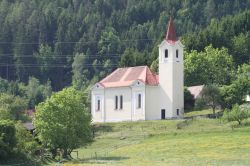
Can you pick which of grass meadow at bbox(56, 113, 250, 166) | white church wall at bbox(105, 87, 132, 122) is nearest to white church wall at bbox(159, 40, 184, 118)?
white church wall at bbox(105, 87, 132, 122)

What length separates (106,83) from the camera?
117 metres

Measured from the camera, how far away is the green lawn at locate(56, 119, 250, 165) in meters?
66.2

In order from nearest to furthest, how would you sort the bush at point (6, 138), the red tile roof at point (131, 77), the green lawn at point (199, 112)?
the bush at point (6, 138) < the green lawn at point (199, 112) < the red tile roof at point (131, 77)

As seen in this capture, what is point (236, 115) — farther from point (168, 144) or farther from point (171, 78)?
point (171, 78)

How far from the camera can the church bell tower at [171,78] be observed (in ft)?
363

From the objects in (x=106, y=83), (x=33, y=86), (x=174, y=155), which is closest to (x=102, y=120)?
(x=106, y=83)

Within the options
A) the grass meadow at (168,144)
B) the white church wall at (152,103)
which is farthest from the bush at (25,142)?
the white church wall at (152,103)

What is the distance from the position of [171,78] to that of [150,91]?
11.4 feet

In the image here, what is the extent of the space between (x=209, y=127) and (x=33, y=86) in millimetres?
113464

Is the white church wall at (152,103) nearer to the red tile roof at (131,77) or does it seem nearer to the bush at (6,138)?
the red tile roof at (131,77)

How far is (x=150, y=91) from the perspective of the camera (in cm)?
11225

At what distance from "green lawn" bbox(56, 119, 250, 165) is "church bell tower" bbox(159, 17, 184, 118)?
10.7m

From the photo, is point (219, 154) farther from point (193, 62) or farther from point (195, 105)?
point (193, 62)

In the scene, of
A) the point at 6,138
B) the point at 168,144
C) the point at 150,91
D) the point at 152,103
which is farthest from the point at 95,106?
the point at 6,138
